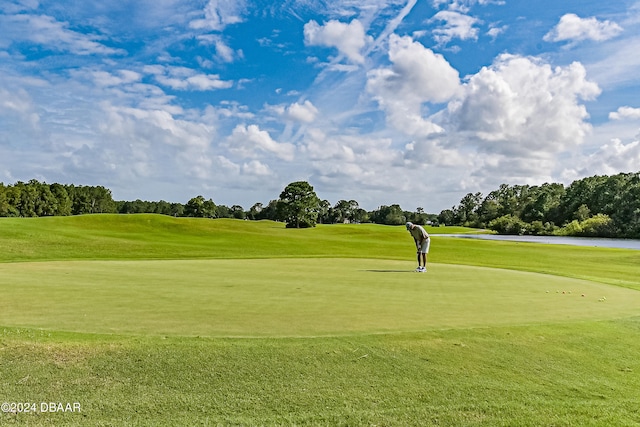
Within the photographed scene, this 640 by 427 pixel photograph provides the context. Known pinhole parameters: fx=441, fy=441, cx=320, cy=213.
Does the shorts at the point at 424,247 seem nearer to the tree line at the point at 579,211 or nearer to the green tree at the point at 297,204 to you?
the green tree at the point at 297,204

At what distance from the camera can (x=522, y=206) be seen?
109062mm

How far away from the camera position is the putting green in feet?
21.0

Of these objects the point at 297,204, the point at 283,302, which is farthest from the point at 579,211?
the point at 283,302

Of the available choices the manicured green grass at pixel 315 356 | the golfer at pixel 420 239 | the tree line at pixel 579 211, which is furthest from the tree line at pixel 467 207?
the manicured green grass at pixel 315 356

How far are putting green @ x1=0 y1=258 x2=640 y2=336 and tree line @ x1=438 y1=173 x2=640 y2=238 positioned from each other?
267ft

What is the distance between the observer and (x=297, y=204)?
68.1 m

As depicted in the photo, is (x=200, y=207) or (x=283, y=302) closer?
(x=283, y=302)

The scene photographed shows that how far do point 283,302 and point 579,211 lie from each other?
97.2 metres

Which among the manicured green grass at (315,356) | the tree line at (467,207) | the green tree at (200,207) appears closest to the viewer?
the manicured green grass at (315,356)

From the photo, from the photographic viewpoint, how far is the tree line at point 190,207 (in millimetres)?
69375

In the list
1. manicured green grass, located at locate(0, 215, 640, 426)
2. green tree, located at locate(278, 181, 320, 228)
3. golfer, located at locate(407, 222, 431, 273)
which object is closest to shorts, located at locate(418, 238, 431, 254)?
golfer, located at locate(407, 222, 431, 273)

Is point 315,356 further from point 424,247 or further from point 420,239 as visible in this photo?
point 420,239

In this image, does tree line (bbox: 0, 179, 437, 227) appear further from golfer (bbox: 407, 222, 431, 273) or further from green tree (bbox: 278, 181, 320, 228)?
golfer (bbox: 407, 222, 431, 273)

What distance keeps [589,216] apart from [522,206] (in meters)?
19.8
